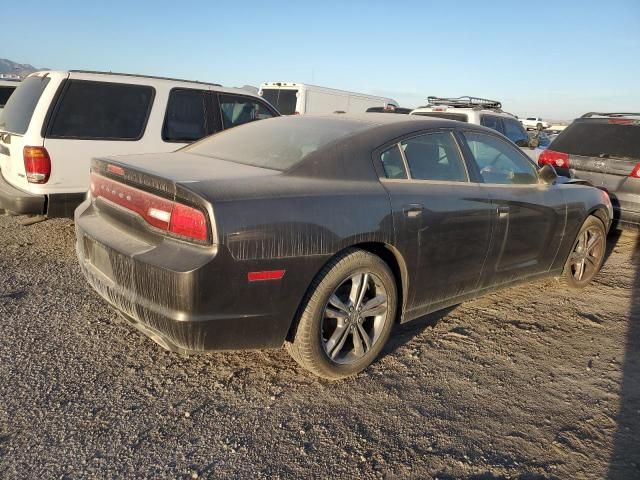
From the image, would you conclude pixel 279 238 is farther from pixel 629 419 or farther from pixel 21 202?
pixel 21 202

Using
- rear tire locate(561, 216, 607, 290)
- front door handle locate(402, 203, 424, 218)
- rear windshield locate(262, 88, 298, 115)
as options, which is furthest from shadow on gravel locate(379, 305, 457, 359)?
rear windshield locate(262, 88, 298, 115)

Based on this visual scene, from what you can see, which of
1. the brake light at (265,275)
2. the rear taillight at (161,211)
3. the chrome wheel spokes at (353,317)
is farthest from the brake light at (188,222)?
the chrome wheel spokes at (353,317)

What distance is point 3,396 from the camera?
8.79 ft

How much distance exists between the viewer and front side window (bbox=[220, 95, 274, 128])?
21.3ft

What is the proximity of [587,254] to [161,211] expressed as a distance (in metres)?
4.12

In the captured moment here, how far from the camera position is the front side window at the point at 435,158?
11.1 feet

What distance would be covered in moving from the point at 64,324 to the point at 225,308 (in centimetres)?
165

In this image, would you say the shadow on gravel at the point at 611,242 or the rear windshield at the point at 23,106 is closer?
the rear windshield at the point at 23,106

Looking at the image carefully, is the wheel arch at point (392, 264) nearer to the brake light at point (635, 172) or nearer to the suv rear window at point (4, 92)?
the brake light at point (635, 172)

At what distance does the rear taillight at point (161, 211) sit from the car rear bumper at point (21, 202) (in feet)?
7.26

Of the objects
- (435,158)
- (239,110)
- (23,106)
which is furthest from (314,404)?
(239,110)

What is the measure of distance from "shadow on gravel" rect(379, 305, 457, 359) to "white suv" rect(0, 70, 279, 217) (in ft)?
11.1

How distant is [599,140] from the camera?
6715mm

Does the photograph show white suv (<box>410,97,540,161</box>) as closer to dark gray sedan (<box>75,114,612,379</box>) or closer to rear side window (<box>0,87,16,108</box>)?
dark gray sedan (<box>75,114,612,379</box>)
